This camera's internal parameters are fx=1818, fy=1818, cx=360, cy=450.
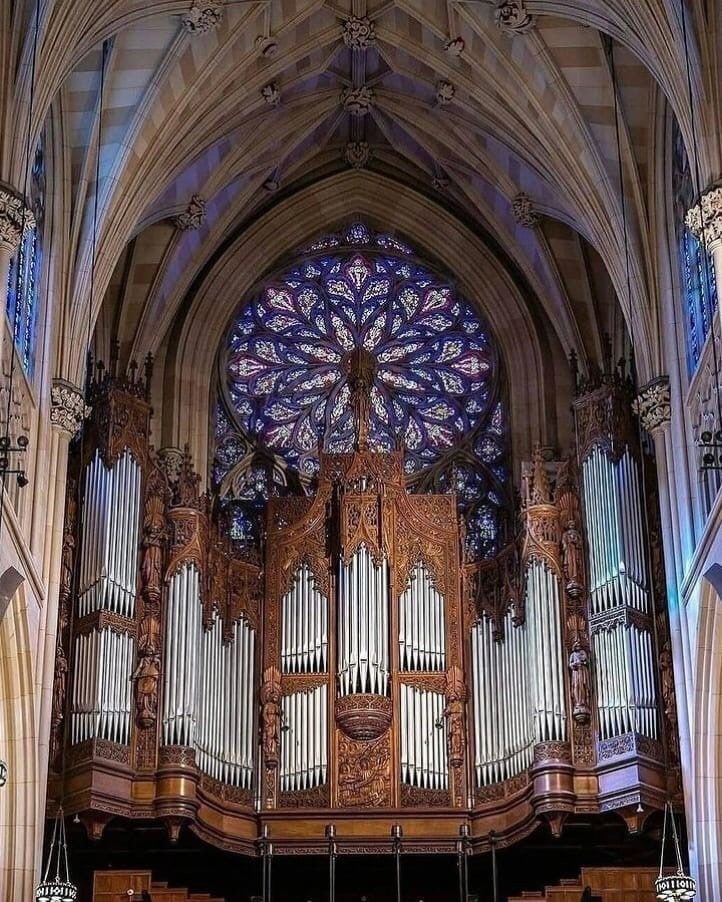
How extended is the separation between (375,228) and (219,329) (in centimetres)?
340

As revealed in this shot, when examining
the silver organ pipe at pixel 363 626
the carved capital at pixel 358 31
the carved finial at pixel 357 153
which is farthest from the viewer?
the carved finial at pixel 357 153

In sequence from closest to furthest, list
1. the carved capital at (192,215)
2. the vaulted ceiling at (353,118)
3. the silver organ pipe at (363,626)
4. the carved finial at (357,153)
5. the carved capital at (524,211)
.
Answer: the vaulted ceiling at (353,118) < the silver organ pipe at (363,626) < the carved capital at (524,211) < the carved capital at (192,215) < the carved finial at (357,153)

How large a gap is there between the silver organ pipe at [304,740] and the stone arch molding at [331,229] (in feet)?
14.9

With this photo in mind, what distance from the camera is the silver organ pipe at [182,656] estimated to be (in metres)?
24.7

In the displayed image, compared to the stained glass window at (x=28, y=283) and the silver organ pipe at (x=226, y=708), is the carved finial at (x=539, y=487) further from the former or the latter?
the stained glass window at (x=28, y=283)

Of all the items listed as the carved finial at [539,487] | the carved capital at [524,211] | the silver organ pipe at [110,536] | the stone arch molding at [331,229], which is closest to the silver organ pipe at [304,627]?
the silver organ pipe at [110,536]

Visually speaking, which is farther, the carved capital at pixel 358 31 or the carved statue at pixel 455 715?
the carved capital at pixel 358 31

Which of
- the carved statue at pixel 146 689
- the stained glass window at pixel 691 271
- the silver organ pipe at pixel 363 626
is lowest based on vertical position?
the carved statue at pixel 146 689

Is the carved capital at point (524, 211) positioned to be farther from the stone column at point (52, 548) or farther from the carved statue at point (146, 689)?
the carved statue at point (146, 689)

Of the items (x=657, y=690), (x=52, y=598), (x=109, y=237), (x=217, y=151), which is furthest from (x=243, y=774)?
(x=217, y=151)

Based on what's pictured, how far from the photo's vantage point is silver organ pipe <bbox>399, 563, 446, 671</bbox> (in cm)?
2619

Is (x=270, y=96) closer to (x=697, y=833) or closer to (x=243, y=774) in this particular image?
(x=243, y=774)

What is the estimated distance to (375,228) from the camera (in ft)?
102

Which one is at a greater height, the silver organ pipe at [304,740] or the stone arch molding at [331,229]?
the stone arch molding at [331,229]
